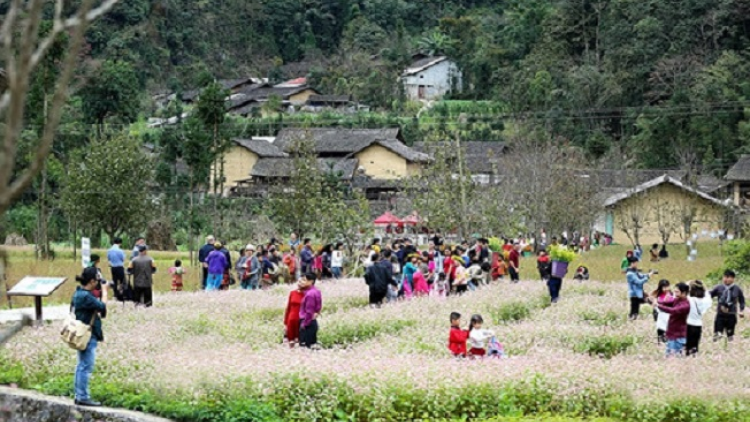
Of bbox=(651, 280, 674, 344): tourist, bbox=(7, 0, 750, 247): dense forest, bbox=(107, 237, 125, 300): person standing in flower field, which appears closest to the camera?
bbox=(651, 280, 674, 344): tourist

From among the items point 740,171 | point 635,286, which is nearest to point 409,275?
point 635,286

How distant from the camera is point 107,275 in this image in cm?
3525

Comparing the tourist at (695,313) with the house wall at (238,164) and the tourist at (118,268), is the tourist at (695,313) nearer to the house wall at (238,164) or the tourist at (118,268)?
the tourist at (118,268)

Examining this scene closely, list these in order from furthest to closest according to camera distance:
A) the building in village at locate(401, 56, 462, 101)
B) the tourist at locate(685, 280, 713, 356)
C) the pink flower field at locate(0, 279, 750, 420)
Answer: the building in village at locate(401, 56, 462, 101)
the tourist at locate(685, 280, 713, 356)
the pink flower field at locate(0, 279, 750, 420)

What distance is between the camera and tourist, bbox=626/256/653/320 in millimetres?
23562

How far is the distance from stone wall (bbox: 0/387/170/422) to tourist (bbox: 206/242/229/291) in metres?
12.5

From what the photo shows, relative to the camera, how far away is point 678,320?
18.9m

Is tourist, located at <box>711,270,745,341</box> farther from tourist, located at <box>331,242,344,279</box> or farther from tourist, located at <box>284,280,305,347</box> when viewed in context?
tourist, located at <box>331,242,344,279</box>

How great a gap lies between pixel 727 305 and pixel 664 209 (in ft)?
121

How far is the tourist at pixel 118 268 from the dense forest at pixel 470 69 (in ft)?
46.9

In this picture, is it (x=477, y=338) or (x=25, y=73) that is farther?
(x=477, y=338)

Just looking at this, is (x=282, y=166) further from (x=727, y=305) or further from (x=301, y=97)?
(x=727, y=305)

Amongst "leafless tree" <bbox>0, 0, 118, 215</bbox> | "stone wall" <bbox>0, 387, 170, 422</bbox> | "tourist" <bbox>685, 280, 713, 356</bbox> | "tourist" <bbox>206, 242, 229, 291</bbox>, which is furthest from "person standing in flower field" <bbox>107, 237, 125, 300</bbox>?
"leafless tree" <bbox>0, 0, 118, 215</bbox>

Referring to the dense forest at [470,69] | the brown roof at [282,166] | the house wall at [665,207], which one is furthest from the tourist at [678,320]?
the brown roof at [282,166]
